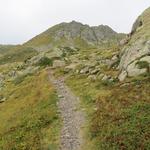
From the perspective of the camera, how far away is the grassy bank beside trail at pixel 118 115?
26.2 metres

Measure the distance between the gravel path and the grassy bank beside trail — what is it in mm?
810

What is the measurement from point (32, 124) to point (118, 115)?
941 cm

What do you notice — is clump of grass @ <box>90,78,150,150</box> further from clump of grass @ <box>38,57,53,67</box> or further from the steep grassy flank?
clump of grass @ <box>38,57,53,67</box>

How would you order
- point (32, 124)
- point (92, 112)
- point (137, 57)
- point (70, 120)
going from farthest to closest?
point (137, 57) → point (32, 124) → point (92, 112) → point (70, 120)

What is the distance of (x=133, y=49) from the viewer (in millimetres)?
50031

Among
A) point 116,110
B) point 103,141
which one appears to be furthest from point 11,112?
point 103,141

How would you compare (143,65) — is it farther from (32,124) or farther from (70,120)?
(32,124)

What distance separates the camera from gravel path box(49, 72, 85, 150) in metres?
28.8

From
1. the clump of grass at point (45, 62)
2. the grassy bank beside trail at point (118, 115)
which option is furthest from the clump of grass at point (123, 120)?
the clump of grass at point (45, 62)

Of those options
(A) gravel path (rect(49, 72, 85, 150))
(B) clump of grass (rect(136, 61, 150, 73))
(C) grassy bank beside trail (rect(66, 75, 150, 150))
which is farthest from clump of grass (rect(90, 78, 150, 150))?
(B) clump of grass (rect(136, 61, 150, 73))

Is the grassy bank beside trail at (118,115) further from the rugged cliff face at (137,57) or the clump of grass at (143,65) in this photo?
the clump of grass at (143,65)

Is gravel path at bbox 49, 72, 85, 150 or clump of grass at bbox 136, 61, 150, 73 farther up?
clump of grass at bbox 136, 61, 150, 73

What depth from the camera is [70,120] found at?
34312mm

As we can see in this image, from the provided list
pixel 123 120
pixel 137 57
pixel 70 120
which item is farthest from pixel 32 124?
pixel 137 57
